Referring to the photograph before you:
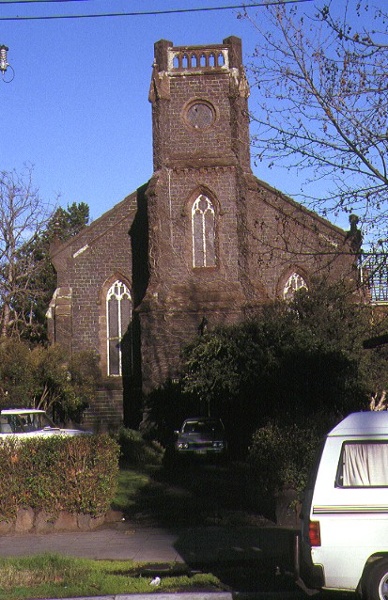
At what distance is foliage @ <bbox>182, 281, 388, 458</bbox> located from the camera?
23.0 metres

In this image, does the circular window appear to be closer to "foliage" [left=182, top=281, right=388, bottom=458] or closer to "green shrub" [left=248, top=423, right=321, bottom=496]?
"foliage" [left=182, top=281, right=388, bottom=458]

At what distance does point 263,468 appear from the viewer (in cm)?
1445

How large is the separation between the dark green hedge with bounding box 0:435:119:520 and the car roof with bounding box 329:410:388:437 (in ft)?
23.3

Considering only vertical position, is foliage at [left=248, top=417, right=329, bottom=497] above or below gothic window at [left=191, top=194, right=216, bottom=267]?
below

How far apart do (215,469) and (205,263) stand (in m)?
12.1

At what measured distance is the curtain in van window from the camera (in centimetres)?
817

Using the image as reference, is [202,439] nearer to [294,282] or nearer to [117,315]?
[294,282]

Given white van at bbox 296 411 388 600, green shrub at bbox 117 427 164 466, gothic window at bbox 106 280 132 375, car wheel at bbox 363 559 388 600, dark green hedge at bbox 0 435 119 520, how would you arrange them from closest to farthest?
car wheel at bbox 363 559 388 600
white van at bbox 296 411 388 600
dark green hedge at bbox 0 435 119 520
green shrub at bbox 117 427 164 466
gothic window at bbox 106 280 132 375

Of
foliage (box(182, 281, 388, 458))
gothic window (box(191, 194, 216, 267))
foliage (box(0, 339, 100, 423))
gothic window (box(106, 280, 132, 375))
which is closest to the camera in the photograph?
foliage (box(182, 281, 388, 458))

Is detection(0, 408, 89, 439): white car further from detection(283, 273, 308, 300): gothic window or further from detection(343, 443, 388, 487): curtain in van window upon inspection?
detection(283, 273, 308, 300): gothic window

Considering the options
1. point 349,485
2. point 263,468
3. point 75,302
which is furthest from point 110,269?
point 349,485

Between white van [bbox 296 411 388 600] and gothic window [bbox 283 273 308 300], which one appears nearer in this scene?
white van [bbox 296 411 388 600]

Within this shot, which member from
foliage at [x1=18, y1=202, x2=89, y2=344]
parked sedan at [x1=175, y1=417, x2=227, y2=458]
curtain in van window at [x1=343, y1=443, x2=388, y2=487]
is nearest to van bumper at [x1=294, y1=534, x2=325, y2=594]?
curtain in van window at [x1=343, y1=443, x2=388, y2=487]

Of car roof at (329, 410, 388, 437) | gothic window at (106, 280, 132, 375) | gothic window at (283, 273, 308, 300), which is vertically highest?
gothic window at (283, 273, 308, 300)
